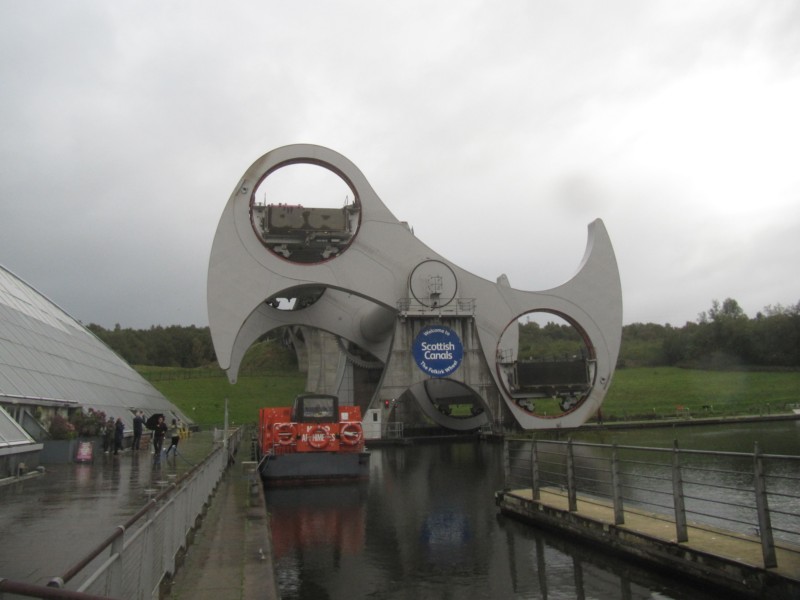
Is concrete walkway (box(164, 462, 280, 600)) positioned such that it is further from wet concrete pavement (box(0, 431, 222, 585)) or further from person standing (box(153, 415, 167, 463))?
person standing (box(153, 415, 167, 463))

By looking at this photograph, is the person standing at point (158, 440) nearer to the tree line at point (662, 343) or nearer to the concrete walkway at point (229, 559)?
the concrete walkway at point (229, 559)

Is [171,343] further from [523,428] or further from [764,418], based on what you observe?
[764,418]

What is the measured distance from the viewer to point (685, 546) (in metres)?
7.28

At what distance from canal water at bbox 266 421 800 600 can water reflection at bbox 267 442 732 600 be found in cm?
1

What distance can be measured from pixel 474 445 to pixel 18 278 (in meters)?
21.9

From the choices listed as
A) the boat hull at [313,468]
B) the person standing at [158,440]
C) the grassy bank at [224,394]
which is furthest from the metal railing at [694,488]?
the grassy bank at [224,394]

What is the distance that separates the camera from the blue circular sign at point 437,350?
33.2m

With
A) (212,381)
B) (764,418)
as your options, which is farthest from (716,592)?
(212,381)

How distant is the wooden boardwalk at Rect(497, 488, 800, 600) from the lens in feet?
20.2

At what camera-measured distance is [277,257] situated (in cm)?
3331

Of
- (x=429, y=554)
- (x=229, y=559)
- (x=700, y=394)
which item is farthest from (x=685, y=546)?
(x=700, y=394)

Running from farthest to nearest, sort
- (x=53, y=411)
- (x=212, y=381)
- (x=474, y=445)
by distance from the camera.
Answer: (x=212, y=381) < (x=474, y=445) < (x=53, y=411)

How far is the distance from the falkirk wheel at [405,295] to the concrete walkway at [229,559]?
21.6m

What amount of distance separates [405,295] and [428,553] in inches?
1001
